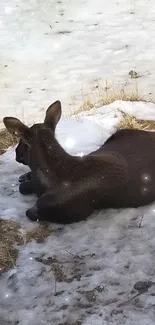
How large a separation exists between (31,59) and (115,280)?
739 centimetres

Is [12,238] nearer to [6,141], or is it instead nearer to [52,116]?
[52,116]

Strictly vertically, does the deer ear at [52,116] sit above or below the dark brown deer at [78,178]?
above

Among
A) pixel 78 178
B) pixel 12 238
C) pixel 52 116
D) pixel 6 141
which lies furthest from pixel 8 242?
pixel 6 141

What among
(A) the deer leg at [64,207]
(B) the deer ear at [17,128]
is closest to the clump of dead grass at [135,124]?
(B) the deer ear at [17,128]

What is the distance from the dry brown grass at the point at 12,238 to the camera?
4.55 metres

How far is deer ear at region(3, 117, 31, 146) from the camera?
5.27 metres

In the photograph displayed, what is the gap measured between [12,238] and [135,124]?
8.67 feet

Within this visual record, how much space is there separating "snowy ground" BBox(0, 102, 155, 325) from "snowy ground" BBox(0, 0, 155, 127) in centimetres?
391

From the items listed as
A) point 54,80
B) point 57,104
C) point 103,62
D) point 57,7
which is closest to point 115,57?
point 103,62

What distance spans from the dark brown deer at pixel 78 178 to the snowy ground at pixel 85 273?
11 centimetres

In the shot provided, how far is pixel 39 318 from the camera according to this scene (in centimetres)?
388

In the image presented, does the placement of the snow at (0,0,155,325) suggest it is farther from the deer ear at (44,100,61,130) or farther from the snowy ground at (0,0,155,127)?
the deer ear at (44,100,61,130)

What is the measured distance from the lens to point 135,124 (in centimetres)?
707

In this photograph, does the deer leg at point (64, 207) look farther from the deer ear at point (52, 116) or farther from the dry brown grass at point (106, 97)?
the dry brown grass at point (106, 97)
